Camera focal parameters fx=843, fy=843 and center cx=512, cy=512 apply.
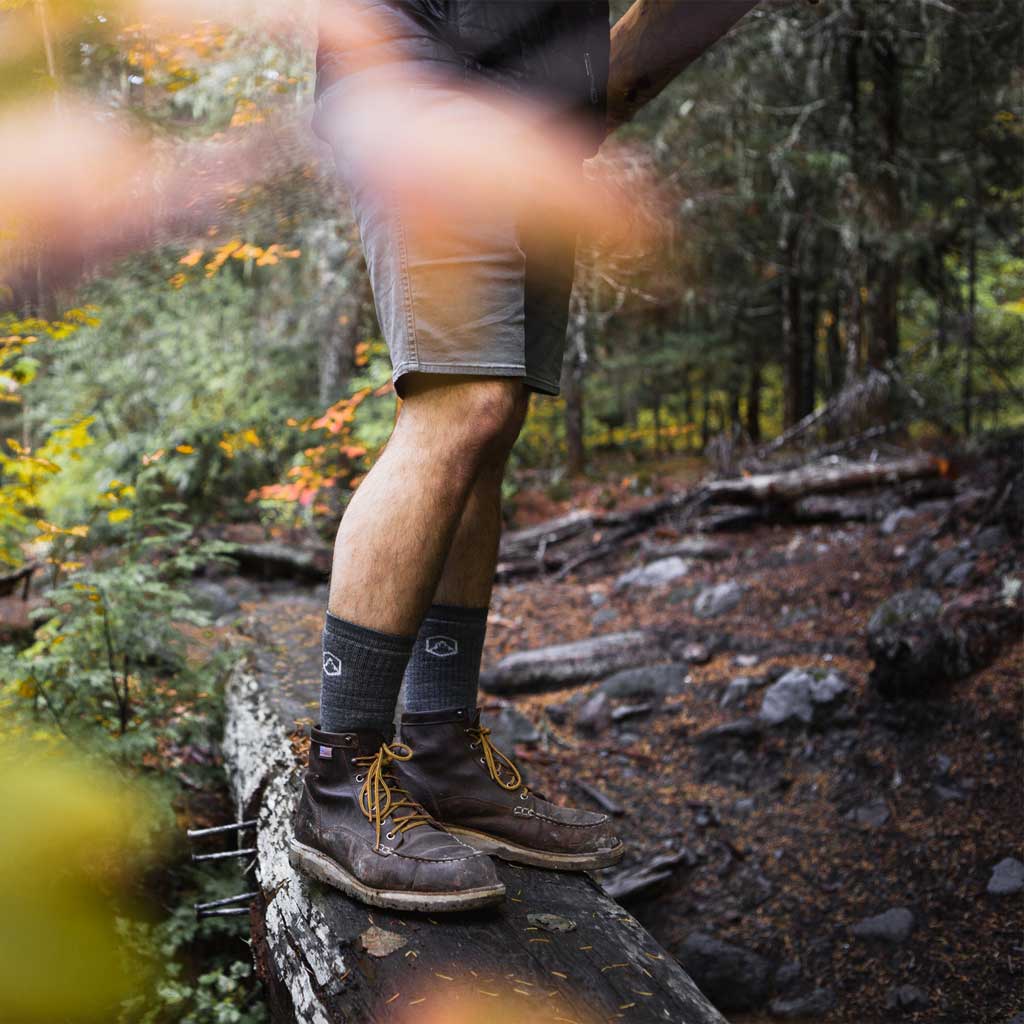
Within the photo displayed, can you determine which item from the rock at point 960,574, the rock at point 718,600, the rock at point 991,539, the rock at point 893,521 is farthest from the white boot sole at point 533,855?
the rock at point 893,521

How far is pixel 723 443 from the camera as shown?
25.0 feet

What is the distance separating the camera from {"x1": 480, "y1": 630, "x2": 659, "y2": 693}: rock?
449 centimetres

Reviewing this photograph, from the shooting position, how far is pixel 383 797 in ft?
5.32

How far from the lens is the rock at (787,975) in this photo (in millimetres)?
2256

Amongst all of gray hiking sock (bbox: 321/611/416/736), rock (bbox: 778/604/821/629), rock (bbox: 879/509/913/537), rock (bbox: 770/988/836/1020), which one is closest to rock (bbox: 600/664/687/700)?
rock (bbox: 778/604/821/629)

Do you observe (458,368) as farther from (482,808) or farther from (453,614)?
(482,808)

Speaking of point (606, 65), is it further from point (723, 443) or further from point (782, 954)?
point (723, 443)

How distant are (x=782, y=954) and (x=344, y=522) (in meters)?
1.80

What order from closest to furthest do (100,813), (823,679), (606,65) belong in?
(606,65) → (100,813) → (823,679)

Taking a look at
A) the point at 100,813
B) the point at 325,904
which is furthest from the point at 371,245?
the point at 100,813

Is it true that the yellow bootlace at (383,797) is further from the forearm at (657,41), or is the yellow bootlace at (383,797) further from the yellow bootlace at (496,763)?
the forearm at (657,41)

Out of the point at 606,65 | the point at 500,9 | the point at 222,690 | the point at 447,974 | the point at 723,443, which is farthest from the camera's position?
the point at 723,443

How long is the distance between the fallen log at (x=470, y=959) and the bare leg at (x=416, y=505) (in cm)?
53

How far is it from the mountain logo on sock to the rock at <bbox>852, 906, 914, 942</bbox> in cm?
147
